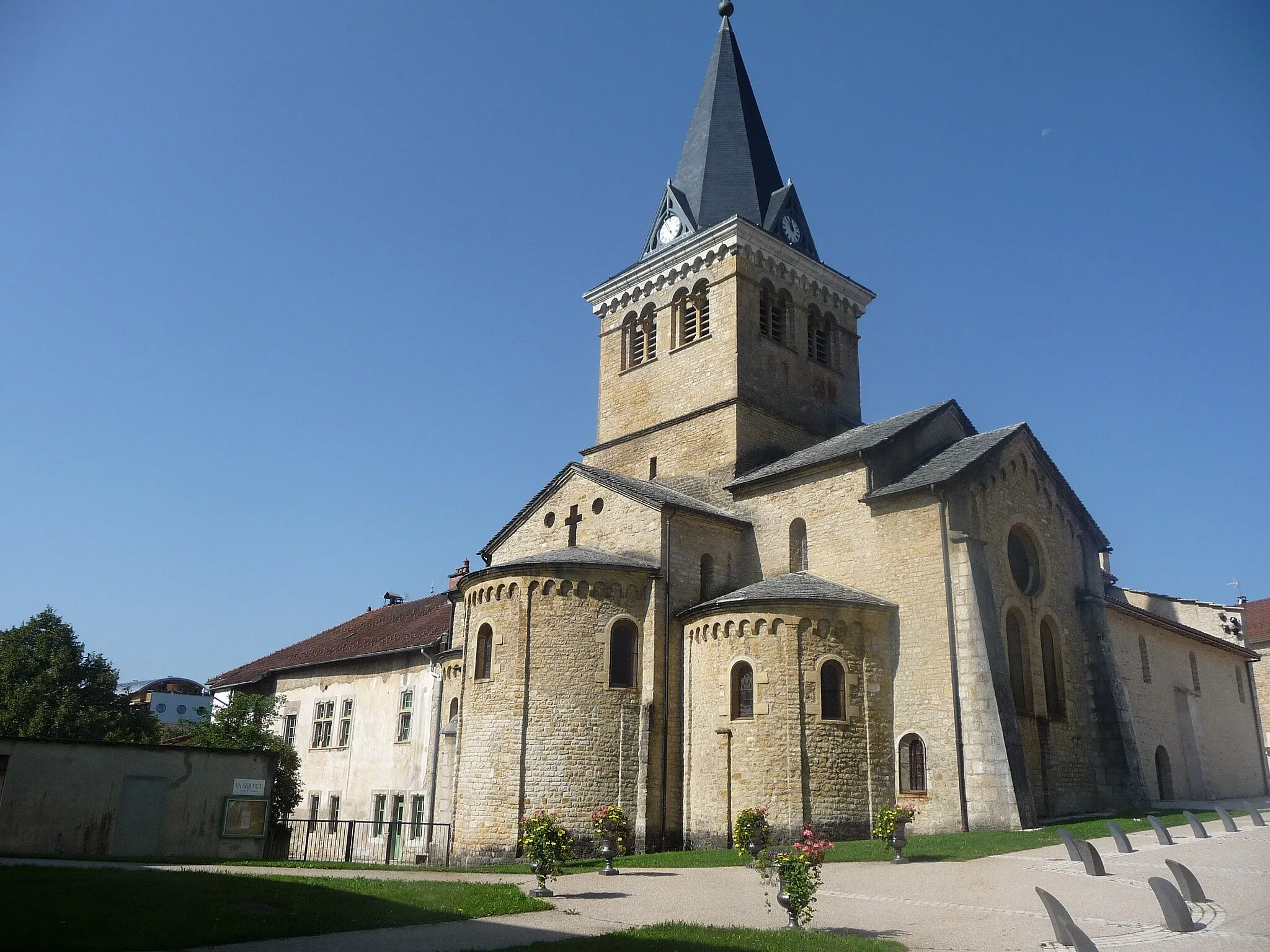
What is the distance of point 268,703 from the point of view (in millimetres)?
34031

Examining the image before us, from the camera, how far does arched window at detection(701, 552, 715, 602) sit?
26.2 m

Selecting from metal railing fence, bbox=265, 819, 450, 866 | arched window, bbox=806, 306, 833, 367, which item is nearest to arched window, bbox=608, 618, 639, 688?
metal railing fence, bbox=265, 819, 450, 866

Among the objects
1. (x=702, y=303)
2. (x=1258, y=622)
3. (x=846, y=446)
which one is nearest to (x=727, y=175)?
(x=702, y=303)

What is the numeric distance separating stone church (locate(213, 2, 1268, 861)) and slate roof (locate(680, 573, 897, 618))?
93mm

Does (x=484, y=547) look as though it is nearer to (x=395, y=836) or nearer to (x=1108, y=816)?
(x=395, y=836)

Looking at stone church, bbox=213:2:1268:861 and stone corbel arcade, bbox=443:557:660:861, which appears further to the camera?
stone corbel arcade, bbox=443:557:660:861

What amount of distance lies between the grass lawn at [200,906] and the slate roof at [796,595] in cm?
972

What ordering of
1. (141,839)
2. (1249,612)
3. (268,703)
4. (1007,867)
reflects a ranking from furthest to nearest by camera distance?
(1249,612)
(268,703)
(141,839)
(1007,867)

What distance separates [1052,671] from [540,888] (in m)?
16.1

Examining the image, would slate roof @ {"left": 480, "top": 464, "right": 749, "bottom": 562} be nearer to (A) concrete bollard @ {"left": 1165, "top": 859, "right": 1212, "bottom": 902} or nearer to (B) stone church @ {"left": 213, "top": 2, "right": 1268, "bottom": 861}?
(B) stone church @ {"left": 213, "top": 2, "right": 1268, "bottom": 861}

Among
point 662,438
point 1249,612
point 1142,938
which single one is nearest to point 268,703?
point 662,438

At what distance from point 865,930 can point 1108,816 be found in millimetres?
14086

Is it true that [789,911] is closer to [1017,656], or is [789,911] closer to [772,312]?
[1017,656]

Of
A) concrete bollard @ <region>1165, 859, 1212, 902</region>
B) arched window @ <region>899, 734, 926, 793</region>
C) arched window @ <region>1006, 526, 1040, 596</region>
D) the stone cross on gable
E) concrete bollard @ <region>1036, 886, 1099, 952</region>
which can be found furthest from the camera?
the stone cross on gable
